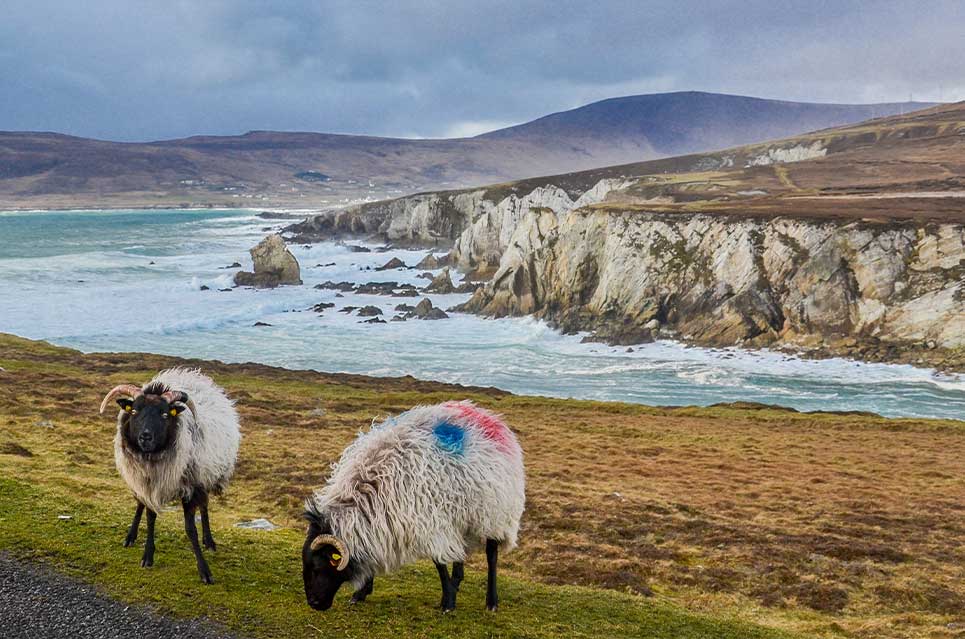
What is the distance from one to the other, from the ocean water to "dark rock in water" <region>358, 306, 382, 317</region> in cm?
159

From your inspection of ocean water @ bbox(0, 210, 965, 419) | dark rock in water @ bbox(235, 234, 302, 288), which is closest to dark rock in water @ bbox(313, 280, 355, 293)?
ocean water @ bbox(0, 210, 965, 419)

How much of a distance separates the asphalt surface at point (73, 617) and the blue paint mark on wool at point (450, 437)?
151 inches

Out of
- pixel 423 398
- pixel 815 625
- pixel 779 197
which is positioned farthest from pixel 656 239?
pixel 815 625

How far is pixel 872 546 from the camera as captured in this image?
58.7ft

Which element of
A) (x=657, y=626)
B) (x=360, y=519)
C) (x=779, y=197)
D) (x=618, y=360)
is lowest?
(x=618, y=360)

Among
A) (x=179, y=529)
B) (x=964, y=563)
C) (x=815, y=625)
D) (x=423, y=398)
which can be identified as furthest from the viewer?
(x=423, y=398)

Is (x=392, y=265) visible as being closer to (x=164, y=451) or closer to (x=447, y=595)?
(x=164, y=451)

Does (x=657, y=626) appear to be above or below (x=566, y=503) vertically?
above

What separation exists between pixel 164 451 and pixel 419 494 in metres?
4.53

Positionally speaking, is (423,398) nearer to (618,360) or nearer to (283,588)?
(618,360)

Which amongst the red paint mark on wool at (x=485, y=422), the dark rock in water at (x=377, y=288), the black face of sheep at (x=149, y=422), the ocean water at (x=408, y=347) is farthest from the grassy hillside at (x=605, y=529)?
the dark rock in water at (x=377, y=288)

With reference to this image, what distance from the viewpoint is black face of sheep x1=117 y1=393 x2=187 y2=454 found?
11141 mm

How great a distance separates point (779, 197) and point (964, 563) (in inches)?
3447

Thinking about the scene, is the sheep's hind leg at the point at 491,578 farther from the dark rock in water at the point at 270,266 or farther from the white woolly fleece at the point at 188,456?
the dark rock in water at the point at 270,266
